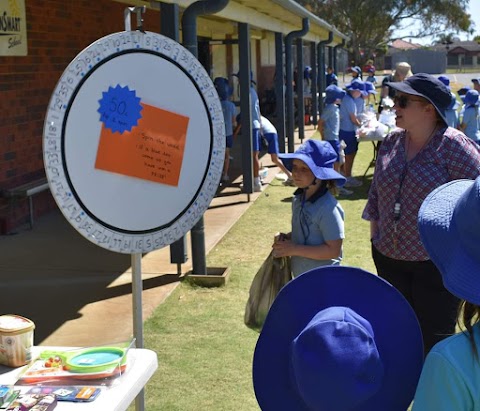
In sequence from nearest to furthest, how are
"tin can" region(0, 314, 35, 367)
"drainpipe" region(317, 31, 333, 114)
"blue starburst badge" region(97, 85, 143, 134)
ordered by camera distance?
"tin can" region(0, 314, 35, 367)
"blue starburst badge" region(97, 85, 143, 134)
"drainpipe" region(317, 31, 333, 114)

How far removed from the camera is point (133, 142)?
3.22 m

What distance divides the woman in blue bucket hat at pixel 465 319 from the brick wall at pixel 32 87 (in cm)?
736

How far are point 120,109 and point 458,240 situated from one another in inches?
72.3

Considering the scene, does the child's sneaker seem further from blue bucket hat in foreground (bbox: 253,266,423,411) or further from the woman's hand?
blue bucket hat in foreground (bbox: 253,266,423,411)

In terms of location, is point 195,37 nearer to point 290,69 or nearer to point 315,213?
point 315,213

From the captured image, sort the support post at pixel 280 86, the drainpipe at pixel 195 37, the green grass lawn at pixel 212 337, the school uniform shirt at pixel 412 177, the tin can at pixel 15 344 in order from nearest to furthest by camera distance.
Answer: the tin can at pixel 15 344
the school uniform shirt at pixel 412 177
the green grass lawn at pixel 212 337
the drainpipe at pixel 195 37
the support post at pixel 280 86

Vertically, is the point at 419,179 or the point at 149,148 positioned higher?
the point at 149,148

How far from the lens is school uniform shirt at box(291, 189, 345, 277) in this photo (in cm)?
407

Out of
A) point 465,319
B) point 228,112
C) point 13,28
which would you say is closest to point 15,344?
point 465,319

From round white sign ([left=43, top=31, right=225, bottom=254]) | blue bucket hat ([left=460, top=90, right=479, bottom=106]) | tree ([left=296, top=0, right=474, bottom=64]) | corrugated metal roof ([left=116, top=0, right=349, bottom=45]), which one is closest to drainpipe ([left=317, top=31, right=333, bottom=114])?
corrugated metal roof ([left=116, top=0, right=349, bottom=45])

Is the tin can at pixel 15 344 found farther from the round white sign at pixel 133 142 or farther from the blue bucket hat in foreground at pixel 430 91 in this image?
the blue bucket hat in foreground at pixel 430 91

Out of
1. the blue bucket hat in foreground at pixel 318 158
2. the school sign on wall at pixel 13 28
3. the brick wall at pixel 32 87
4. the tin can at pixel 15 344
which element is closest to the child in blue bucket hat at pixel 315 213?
the blue bucket hat in foreground at pixel 318 158

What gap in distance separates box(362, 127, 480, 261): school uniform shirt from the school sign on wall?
5.33 m

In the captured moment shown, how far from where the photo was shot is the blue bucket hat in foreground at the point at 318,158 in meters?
4.06
